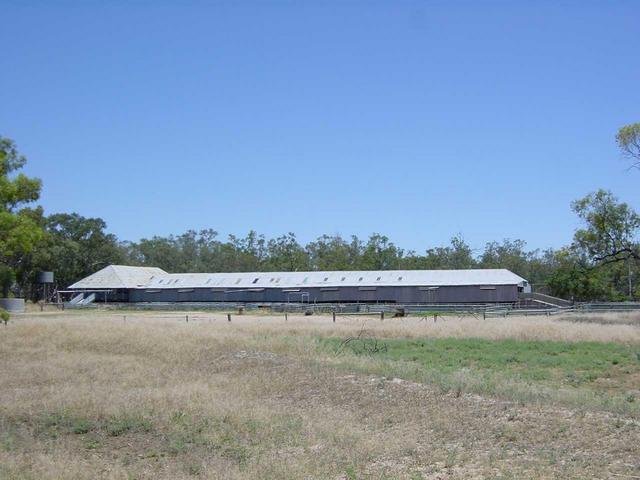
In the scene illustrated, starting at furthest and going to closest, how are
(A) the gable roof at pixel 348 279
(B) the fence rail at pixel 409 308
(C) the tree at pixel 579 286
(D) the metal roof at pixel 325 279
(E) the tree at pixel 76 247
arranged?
(E) the tree at pixel 76 247 < (D) the metal roof at pixel 325 279 < (A) the gable roof at pixel 348 279 < (C) the tree at pixel 579 286 < (B) the fence rail at pixel 409 308

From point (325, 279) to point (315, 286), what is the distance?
2.02 m

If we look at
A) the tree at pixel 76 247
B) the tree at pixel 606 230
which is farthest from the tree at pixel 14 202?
the tree at pixel 76 247

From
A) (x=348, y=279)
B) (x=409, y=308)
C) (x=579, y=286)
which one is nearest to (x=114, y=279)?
(x=348, y=279)

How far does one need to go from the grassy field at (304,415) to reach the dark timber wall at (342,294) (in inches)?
1814

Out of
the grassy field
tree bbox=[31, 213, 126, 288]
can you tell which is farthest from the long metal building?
the grassy field

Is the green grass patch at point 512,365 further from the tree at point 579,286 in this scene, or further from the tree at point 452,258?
the tree at point 452,258

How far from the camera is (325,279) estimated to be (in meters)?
78.6

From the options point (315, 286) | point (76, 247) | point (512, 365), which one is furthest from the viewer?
point (76, 247)

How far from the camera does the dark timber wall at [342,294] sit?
70.4 metres

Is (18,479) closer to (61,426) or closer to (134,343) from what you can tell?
(61,426)

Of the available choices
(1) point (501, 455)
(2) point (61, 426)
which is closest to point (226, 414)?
(2) point (61, 426)

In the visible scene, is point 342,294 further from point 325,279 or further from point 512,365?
point 512,365

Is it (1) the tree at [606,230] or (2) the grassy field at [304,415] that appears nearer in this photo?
(2) the grassy field at [304,415]

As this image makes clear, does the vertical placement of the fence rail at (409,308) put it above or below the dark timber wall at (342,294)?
below
